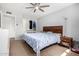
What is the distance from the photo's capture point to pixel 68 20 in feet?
4.97

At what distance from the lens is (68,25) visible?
152 centimetres

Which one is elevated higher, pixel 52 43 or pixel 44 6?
pixel 44 6

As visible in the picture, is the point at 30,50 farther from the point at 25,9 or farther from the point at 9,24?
the point at 25,9

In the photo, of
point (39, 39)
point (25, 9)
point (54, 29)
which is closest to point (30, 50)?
point (39, 39)

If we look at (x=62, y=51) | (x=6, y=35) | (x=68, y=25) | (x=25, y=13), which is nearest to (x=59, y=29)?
(x=68, y=25)

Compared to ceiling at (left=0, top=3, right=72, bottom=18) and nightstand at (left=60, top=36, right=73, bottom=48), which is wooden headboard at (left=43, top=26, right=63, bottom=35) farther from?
ceiling at (left=0, top=3, right=72, bottom=18)

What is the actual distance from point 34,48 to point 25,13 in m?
0.48

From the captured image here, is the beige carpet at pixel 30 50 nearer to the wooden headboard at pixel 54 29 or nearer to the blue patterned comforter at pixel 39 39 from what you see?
the blue patterned comforter at pixel 39 39

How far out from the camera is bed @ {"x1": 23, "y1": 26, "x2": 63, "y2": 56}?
1422 millimetres

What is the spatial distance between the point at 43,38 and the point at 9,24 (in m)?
0.47

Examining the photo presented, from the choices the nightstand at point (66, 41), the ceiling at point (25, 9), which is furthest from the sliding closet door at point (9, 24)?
the nightstand at point (66, 41)

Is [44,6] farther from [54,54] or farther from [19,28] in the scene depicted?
[54,54]

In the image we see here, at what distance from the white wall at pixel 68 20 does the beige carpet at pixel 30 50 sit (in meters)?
0.21

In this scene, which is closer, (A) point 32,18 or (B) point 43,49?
(B) point 43,49
